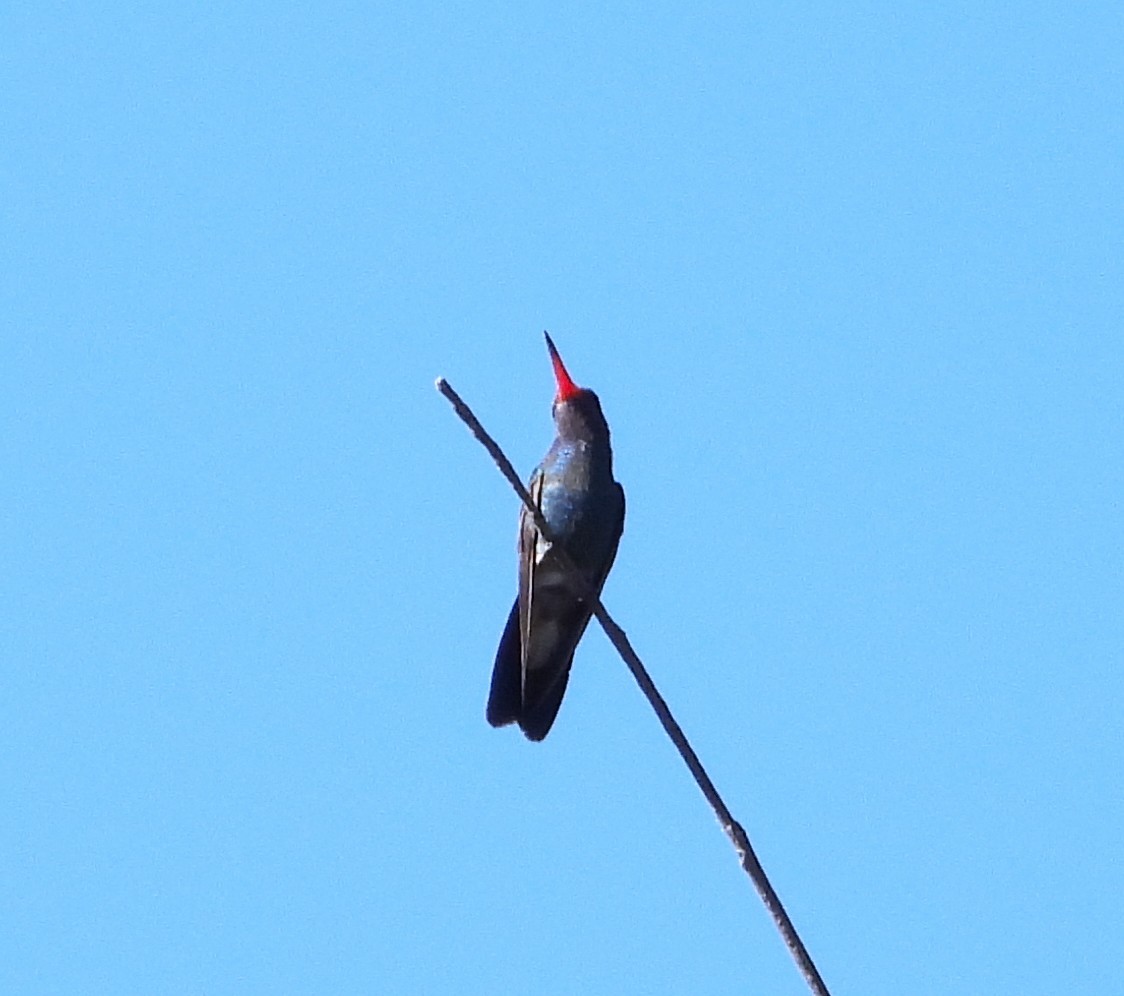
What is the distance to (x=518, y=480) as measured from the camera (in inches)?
158

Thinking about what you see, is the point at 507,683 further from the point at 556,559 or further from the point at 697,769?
the point at 697,769

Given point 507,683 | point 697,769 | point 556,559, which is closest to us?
point 697,769

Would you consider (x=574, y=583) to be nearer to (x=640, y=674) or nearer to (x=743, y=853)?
(x=640, y=674)

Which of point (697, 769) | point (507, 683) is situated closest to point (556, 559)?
point (507, 683)

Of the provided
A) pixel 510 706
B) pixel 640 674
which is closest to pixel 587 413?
pixel 510 706

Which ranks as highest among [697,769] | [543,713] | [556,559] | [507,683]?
[556,559]

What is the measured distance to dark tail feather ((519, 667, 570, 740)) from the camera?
730 cm

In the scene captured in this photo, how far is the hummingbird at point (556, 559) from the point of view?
7262mm

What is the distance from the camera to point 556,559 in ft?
23.4

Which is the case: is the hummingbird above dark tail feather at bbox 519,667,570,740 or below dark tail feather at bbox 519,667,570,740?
above

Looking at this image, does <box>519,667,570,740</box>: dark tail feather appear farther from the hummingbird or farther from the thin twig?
the thin twig

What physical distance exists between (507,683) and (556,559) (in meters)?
0.52

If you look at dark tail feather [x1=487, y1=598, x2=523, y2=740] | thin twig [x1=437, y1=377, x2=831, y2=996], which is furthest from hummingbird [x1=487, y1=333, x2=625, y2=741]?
thin twig [x1=437, y1=377, x2=831, y2=996]

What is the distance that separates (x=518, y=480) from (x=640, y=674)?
0.80 meters
